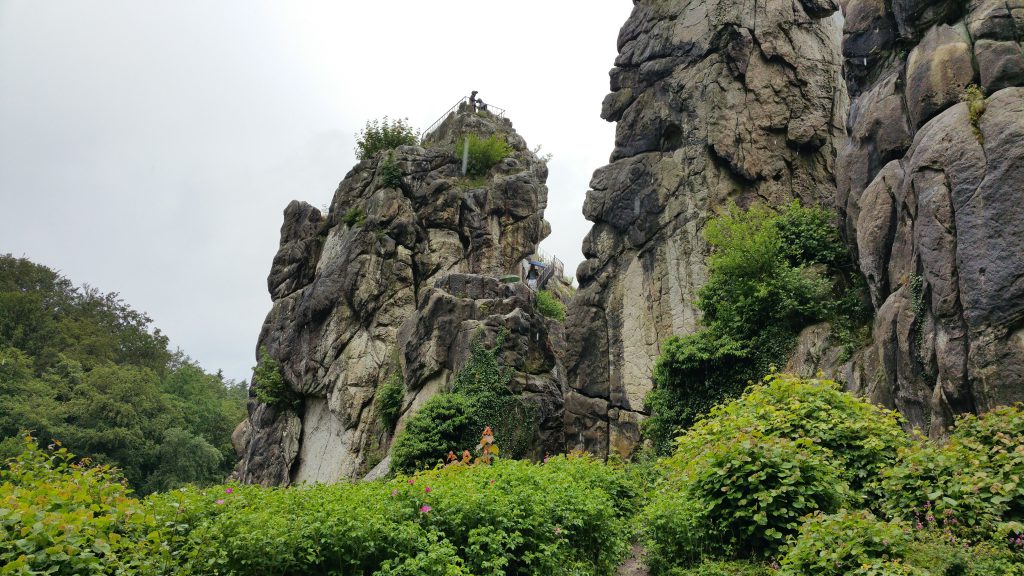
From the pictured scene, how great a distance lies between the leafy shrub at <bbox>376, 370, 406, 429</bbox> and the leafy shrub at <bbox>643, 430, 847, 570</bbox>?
16331 mm

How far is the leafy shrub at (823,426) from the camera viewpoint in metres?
9.49

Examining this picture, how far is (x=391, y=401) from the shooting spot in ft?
83.1

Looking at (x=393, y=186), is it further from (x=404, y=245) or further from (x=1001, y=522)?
(x=1001, y=522)

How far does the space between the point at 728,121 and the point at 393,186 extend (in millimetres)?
14729

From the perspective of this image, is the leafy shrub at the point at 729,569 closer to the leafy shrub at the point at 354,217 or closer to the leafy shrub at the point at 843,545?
the leafy shrub at the point at 843,545

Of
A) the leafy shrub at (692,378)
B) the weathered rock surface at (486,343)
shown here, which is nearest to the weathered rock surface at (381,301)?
the weathered rock surface at (486,343)

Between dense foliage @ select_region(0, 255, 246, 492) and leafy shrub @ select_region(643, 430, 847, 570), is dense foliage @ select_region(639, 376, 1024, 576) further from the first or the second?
dense foliage @ select_region(0, 255, 246, 492)

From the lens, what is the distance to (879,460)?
9.50m

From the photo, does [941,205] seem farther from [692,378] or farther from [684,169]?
[684,169]

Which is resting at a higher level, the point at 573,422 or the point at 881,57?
the point at 881,57

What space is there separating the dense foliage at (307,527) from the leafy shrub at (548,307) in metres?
21.3

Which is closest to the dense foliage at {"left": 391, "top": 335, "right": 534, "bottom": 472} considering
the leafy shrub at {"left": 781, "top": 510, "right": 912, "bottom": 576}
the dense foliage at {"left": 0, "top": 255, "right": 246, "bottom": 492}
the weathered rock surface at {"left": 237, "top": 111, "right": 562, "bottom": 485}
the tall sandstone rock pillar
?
the weathered rock surface at {"left": 237, "top": 111, "right": 562, "bottom": 485}

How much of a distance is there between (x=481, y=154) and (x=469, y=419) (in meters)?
16.0

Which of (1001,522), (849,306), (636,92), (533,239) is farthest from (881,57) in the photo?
(533,239)
